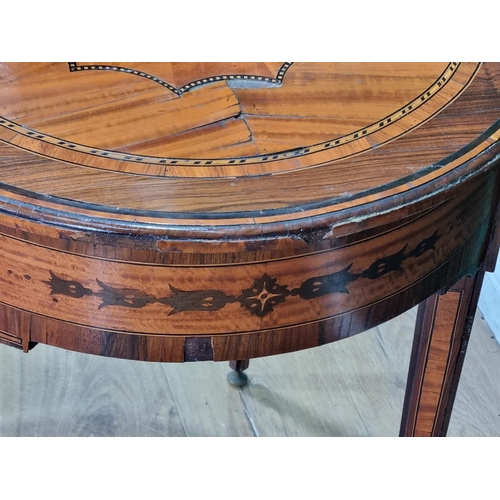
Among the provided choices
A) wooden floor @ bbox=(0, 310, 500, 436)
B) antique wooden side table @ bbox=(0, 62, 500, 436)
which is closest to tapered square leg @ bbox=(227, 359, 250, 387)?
wooden floor @ bbox=(0, 310, 500, 436)

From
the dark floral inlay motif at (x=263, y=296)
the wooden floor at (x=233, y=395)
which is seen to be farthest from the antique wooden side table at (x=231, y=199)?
the wooden floor at (x=233, y=395)

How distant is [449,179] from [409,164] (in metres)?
0.03

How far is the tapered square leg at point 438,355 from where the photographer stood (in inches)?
37.0

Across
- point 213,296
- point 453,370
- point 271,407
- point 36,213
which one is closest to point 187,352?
point 213,296

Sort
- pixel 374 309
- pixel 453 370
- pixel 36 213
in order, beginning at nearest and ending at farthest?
pixel 36 213 → pixel 374 309 → pixel 453 370

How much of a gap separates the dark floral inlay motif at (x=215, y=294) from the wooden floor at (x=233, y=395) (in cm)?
58

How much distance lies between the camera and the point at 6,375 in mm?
1362

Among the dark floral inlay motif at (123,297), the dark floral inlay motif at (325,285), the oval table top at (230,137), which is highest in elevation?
the oval table top at (230,137)

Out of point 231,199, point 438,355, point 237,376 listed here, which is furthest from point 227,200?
point 237,376

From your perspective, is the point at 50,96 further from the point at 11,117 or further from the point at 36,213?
the point at 36,213

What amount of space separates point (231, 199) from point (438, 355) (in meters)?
0.38

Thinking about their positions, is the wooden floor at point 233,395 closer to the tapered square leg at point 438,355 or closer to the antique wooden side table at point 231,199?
→ the tapered square leg at point 438,355

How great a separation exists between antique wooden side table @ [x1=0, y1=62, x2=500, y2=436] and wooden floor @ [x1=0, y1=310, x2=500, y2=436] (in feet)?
1.69

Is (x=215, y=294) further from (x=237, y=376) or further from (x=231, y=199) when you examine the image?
(x=237, y=376)
